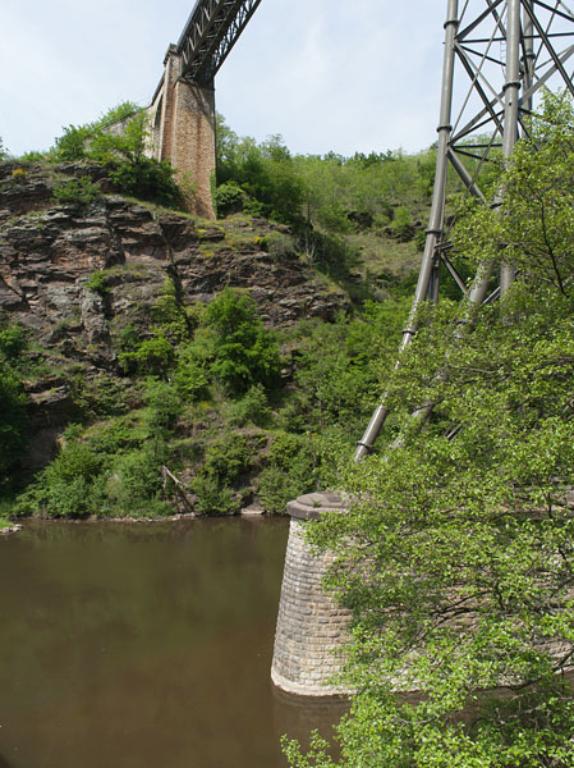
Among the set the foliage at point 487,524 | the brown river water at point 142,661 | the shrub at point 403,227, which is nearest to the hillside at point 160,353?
the brown river water at point 142,661

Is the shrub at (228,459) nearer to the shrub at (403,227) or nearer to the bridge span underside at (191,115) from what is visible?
the bridge span underside at (191,115)

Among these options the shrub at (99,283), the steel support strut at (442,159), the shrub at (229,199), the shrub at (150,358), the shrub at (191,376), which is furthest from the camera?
the shrub at (229,199)

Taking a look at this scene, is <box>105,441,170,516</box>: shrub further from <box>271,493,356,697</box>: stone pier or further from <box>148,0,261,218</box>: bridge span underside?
<box>148,0,261,218</box>: bridge span underside

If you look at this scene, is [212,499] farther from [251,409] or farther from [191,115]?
[191,115]

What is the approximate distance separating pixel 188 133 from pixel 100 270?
10401 millimetres

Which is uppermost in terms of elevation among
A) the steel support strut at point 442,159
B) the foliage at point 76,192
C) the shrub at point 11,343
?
the foliage at point 76,192

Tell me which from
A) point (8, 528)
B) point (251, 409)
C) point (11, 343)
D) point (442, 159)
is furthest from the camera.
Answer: point (11, 343)

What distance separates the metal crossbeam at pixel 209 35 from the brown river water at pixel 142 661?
2550cm

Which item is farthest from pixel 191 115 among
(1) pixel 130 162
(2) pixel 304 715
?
(2) pixel 304 715

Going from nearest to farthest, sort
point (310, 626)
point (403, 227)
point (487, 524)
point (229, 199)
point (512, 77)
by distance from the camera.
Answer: point (487, 524) < point (310, 626) < point (512, 77) < point (229, 199) < point (403, 227)

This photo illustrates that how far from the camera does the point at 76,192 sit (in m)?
28.1

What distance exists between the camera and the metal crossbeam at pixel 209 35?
88.3ft

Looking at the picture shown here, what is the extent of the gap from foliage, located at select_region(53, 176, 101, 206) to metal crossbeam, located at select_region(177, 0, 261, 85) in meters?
8.80

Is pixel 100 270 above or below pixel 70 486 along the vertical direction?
above
